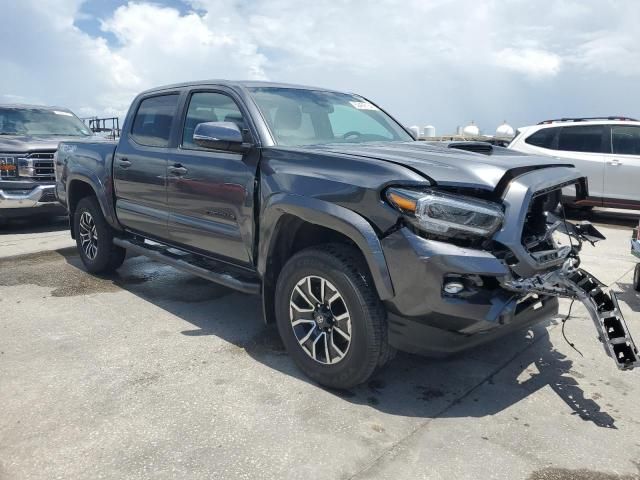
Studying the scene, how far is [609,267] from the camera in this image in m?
6.37

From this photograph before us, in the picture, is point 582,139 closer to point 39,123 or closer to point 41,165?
point 41,165

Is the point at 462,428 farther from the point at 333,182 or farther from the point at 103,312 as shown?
the point at 103,312

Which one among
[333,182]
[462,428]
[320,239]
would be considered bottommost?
[462,428]

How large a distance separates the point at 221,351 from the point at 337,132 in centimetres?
180

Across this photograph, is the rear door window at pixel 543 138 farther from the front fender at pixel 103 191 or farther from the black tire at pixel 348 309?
the black tire at pixel 348 309

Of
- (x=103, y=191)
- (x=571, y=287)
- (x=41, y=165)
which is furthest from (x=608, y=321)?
(x=41, y=165)

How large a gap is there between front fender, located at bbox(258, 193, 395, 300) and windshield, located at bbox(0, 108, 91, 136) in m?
7.48

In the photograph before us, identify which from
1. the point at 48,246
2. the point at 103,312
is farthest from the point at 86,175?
the point at 48,246

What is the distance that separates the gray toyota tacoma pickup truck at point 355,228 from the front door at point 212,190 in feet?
0.04

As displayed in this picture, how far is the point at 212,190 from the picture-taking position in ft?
12.8

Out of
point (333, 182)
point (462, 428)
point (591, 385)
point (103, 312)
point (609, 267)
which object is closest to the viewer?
point (462, 428)

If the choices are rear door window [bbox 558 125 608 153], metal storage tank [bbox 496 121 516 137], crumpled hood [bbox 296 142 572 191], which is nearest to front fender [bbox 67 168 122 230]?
crumpled hood [bbox 296 142 572 191]

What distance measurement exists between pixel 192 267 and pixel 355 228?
1.82 meters

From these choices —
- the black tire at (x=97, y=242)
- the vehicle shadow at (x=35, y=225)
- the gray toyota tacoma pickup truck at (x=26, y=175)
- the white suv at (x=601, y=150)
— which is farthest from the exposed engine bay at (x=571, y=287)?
the vehicle shadow at (x=35, y=225)
